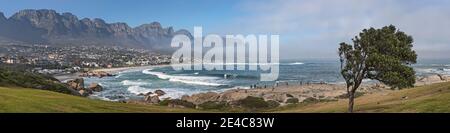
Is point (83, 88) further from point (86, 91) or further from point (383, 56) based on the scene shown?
point (383, 56)
